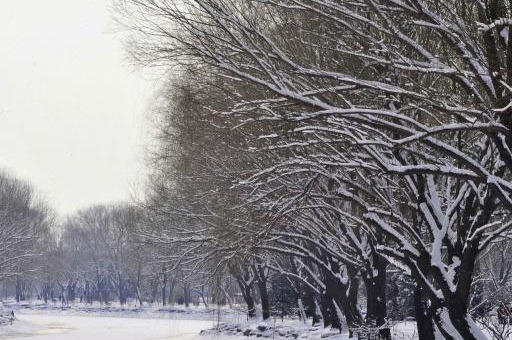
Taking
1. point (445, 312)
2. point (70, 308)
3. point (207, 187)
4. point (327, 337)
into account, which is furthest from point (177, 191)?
point (70, 308)

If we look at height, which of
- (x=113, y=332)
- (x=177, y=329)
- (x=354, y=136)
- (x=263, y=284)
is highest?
(x=354, y=136)

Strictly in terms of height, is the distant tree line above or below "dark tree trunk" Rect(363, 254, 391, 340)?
above

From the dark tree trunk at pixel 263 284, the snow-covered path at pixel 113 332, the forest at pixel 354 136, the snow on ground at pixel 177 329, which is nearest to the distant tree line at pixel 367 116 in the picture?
the forest at pixel 354 136

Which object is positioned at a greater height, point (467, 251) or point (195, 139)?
point (195, 139)

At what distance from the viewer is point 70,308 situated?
240ft

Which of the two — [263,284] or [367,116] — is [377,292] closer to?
[367,116]

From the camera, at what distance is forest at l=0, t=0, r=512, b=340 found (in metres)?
7.02

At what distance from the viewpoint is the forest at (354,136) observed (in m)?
7.02

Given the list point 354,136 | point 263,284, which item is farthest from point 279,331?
point 354,136

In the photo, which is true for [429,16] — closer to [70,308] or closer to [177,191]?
[177,191]

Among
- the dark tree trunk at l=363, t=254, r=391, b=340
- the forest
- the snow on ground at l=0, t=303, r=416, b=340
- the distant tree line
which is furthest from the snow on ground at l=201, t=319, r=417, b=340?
the dark tree trunk at l=363, t=254, r=391, b=340

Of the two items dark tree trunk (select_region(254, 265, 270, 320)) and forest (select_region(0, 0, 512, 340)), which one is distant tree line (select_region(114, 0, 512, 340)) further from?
dark tree trunk (select_region(254, 265, 270, 320))

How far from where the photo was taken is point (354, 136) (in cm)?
838

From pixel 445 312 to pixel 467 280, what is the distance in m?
0.75
